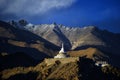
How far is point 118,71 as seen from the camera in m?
139

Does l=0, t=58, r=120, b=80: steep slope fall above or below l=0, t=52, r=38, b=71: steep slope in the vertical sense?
below

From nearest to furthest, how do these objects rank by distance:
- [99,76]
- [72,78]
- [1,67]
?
[72,78]
[99,76]
[1,67]

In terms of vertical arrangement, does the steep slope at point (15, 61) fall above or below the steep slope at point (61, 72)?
above

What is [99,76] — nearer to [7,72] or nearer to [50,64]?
[50,64]

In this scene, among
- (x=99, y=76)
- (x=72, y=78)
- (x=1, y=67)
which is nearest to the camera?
(x=72, y=78)

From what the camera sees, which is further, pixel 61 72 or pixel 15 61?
pixel 15 61

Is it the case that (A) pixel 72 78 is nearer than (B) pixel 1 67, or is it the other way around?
(A) pixel 72 78

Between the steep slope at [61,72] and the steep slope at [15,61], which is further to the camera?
the steep slope at [15,61]

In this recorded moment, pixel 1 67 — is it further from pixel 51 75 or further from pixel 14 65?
pixel 51 75

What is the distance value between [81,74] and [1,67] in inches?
1252

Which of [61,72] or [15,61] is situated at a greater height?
[15,61]

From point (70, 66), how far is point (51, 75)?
25.8ft

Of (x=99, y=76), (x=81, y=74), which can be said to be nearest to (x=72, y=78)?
(x=81, y=74)

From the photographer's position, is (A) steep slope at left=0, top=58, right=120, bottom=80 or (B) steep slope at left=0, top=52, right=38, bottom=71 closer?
(A) steep slope at left=0, top=58, right=120, bottom=80
